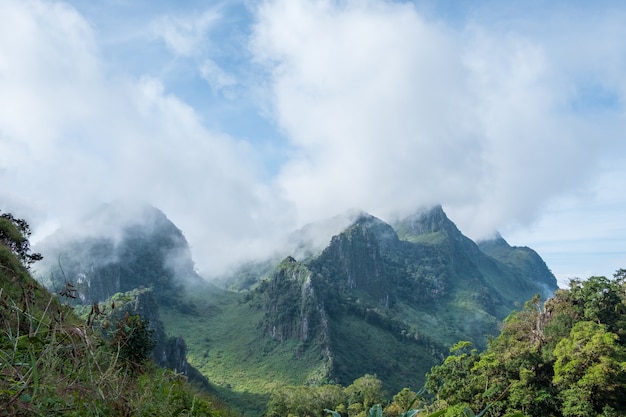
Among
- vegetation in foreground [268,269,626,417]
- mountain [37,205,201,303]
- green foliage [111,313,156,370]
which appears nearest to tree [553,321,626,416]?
vegetation in foreground [268,269,626,417]

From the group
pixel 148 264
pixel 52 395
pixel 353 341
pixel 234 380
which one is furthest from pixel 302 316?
pixel 52 395

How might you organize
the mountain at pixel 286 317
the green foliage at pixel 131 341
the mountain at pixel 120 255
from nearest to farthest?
the green foliage at pixel 131 341, the mountain at pixel 286 317, the mountain at pixel 120 255

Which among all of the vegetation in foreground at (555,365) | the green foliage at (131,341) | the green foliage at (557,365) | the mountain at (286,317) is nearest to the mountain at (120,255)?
the mountain at (286,317)

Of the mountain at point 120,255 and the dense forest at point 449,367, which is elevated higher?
the mountain at point 120,255

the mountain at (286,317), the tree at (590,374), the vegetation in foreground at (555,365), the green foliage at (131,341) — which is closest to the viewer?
the green foliage at (131,341)

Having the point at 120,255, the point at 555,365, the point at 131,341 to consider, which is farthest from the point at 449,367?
the point at 120,255

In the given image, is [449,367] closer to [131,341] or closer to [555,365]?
[555,365]

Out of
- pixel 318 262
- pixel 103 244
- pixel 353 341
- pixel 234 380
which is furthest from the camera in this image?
pixel 318 262

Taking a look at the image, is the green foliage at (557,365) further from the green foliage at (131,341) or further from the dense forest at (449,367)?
the green foliage at (131,341)

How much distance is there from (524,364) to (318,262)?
476 ft

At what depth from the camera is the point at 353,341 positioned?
12375cm

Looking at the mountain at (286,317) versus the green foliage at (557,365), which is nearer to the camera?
the green foliage at (557,365)

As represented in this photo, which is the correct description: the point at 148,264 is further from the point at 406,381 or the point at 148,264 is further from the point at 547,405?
the point at 547,405

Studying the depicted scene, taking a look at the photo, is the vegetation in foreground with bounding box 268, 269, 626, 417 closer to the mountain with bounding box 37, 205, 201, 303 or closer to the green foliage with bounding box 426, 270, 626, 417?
the green foliage with bounding box 426, 270, 626, 417
